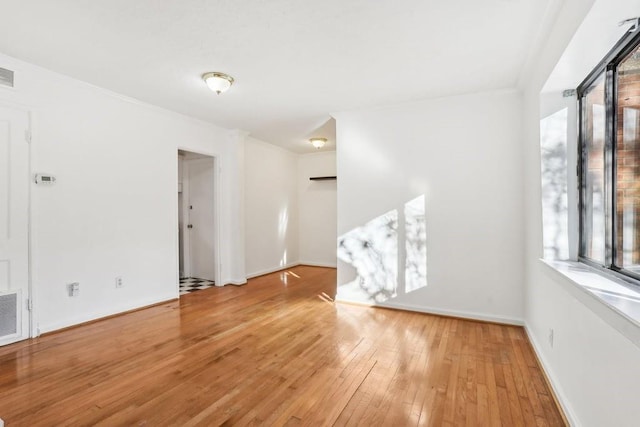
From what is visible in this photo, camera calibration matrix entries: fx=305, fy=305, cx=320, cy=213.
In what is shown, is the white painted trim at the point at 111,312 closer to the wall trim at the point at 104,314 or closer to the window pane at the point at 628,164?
the wall trim at the point at 104,314

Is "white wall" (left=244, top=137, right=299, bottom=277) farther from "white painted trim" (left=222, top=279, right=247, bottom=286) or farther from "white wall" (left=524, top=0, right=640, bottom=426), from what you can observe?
"white wall" (left=524, top=0, right=640, bottom=426)

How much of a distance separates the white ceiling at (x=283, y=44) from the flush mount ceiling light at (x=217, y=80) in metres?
0.07

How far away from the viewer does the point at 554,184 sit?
7.86ft

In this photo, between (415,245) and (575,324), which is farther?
(415,245)

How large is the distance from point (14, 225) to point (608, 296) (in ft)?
14.4

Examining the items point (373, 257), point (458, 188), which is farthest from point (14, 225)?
point (458, 188)

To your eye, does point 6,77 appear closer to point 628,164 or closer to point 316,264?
point 628,164

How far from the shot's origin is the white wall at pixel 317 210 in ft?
22.5

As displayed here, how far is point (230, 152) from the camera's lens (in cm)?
525

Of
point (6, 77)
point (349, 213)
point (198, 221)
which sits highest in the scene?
point (6, 77)

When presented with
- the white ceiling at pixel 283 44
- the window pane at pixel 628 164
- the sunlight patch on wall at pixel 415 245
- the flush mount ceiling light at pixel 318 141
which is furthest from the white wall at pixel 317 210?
the window pane at pixel 628 164

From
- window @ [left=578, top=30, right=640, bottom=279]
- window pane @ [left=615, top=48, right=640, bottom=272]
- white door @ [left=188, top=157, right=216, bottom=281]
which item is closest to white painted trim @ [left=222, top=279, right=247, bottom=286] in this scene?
white door @ [left=188, top=157, right=216, bottom=281]

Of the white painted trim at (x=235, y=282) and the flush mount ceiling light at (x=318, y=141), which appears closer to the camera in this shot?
the white painted trim at (x=235, y=282)

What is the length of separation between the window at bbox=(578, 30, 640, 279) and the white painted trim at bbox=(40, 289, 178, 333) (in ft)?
15.0
